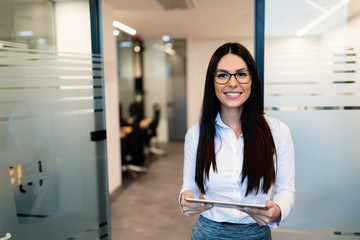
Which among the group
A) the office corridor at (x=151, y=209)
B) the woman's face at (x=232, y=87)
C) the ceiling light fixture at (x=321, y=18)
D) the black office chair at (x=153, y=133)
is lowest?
the office corridor at (x=151, y=209)

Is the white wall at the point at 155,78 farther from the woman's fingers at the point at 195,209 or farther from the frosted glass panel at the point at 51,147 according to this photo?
the woman's fingers at the point at 195,209

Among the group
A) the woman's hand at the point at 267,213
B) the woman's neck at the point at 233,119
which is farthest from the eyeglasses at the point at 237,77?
the woman's hand at the point at 267,213

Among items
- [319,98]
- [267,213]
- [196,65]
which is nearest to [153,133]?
[196,65]

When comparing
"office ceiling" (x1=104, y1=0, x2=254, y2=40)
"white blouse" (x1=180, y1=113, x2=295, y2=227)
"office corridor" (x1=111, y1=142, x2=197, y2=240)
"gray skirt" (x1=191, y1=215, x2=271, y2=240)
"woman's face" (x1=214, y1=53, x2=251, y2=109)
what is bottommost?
"office corridor" (x1=111, y1=142, x2=197, y2=240)

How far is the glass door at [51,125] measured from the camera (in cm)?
182

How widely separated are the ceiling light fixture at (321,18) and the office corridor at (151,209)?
2304mm

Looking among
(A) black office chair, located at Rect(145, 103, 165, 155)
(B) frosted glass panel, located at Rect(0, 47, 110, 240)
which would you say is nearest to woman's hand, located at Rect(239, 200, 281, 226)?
(B) frosted glass panel, located at Rect(0, 47, 110, 240)

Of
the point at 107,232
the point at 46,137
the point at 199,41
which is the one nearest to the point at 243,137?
the point at 46,137

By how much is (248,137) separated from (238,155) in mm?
94

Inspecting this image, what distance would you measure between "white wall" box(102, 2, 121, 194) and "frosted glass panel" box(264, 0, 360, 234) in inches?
95.7

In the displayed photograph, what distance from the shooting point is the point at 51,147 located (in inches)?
84.1

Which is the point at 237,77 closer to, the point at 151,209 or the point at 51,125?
the point at 51,125

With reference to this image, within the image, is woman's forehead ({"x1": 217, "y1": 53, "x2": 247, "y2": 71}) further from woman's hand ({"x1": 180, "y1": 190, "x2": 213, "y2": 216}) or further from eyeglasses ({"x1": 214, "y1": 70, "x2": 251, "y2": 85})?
woman's hand ({"x1": 180, "y1": 190, "x2": 213, "y2": 216})

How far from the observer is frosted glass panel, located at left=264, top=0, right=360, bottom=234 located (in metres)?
1.99
